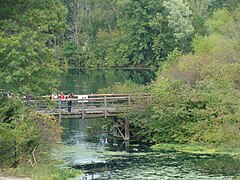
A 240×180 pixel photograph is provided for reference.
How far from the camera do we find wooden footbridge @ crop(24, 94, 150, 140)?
39.2 m

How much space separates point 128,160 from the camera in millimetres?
34062

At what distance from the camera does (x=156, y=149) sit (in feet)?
124

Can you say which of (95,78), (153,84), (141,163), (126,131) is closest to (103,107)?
(126,131)

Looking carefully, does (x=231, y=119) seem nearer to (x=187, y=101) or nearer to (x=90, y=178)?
(x=187, y=101)

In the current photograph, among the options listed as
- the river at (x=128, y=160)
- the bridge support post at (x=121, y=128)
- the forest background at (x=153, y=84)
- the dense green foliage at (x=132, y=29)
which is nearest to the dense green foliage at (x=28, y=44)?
the forest background at (x=153, y=84)

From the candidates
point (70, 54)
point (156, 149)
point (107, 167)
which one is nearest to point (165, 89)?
point (156, 149)

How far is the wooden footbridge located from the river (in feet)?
4.22

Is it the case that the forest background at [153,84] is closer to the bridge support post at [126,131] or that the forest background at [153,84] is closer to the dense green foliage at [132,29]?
the bridge support post at [126,131]

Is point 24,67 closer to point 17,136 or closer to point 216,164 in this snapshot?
point 17,136

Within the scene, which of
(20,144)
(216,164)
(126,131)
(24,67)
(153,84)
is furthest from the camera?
(153,84)

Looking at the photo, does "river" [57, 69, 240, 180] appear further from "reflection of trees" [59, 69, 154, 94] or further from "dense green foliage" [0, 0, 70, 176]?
"reflection of trees" [59, 69, 154, 94]

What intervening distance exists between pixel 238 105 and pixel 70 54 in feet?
231

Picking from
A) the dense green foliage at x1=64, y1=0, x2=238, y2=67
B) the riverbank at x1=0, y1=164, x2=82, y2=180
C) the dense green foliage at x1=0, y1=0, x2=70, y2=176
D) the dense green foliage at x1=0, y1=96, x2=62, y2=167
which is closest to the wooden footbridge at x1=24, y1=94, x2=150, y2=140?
the dense green foliage at x1=0, y1=96, x2=62, y2=167

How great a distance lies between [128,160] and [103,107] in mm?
7543
